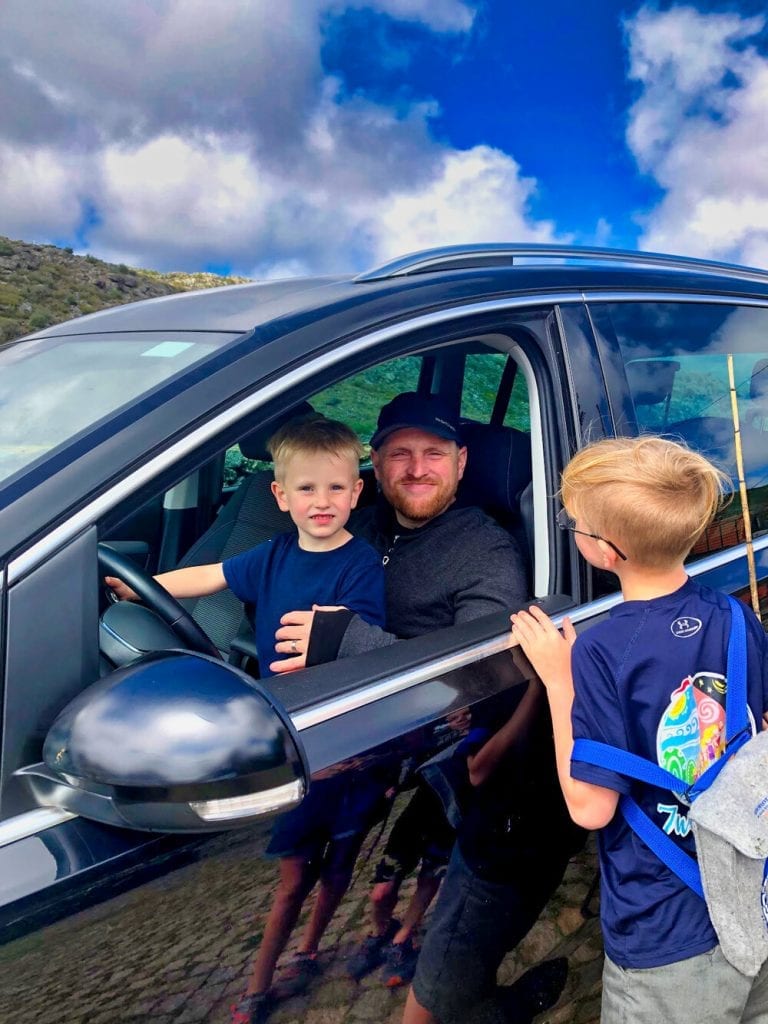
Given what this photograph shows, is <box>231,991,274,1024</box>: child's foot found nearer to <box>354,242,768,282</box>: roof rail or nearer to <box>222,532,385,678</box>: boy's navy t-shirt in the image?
<box>222,532,385,678</box>: boy's navy t-shirt

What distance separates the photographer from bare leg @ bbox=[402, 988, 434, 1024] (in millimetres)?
1378

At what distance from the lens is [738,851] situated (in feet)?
4.32

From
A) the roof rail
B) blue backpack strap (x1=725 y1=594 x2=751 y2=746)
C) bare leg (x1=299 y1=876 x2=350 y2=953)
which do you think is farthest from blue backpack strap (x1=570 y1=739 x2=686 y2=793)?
the roof rail

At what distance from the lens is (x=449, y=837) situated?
142 centimetres

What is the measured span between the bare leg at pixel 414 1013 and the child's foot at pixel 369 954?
0.11 metres

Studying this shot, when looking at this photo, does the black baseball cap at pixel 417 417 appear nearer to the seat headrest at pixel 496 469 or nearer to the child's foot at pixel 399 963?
the seat headrest at pixel 496 469

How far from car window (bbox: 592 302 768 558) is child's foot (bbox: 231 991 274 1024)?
1348 mm

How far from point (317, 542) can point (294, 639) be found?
13.0 inches

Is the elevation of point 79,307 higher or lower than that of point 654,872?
higher

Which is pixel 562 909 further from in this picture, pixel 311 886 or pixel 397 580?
pixel 397 580

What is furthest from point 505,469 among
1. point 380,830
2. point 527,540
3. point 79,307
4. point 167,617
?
point 79,307

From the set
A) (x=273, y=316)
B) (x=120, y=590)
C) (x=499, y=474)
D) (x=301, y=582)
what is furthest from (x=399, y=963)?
(x=499, y=474)

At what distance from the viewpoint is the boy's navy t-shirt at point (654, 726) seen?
4.66 ft

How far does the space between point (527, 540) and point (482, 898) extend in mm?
926
